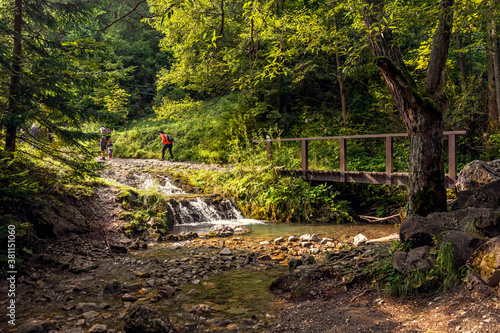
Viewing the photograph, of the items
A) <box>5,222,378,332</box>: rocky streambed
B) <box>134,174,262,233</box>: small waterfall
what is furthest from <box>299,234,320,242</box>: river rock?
<box>134,174,262,233</box>: small waterfall

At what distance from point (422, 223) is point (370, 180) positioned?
5661mm

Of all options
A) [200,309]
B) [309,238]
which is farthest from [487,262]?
[309,238]

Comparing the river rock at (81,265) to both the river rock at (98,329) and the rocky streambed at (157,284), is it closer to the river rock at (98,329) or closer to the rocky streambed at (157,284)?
the rocky streambed at (157,284)

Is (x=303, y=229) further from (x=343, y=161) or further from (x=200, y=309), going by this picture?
(x=200, y=309)

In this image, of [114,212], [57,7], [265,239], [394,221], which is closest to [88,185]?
[114,212]

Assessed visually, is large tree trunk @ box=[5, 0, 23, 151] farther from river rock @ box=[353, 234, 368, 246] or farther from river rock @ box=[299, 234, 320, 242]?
river rock @ box=[353, 234, 368, 246]

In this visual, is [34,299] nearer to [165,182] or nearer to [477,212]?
[477,212]

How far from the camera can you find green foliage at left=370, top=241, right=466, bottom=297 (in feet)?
12.2

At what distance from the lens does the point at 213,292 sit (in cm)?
519

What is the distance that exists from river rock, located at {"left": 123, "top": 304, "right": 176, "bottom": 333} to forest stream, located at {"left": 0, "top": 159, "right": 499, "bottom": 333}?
12 cm

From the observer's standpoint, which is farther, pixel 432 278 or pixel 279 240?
pixel 279 240

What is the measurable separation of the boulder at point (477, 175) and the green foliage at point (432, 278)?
10.1ft

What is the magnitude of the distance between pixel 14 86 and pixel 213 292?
4712 mm

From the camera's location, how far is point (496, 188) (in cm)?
493
